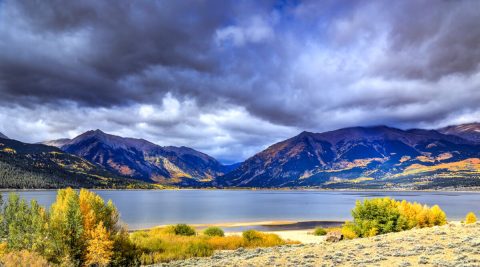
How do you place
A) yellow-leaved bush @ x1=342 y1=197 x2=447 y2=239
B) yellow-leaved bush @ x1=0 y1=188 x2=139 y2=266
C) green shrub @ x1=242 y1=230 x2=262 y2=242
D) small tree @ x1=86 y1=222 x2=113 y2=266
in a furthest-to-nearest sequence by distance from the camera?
yellow-leaved bush @ x1=342 y1=197 x2=447 y2=239, green shrub @ x1=242 y1=230 x2=262 y2=242, small tree @ x1=86 y1=222 x2=113 y2=266, yellow-leaved bush @ x1=0 y1=188 x2=139 y2=266

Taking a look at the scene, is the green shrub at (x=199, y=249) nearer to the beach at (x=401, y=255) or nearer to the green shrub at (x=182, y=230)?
the beach at (x=401, y=255)

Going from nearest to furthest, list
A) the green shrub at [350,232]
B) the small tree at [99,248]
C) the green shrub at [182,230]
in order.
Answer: the small tree at [99,248]
the green shrub at [350,232]
the green shrub at [182,230]

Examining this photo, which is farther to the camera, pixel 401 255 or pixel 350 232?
pixel 350 232

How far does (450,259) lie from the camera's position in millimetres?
15352

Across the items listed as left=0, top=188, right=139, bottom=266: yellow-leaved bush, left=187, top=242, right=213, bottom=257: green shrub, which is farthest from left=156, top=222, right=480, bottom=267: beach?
left=187, top=242, right=213, bottom=257: green shrub

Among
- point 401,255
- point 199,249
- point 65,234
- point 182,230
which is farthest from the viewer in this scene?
point 182,230

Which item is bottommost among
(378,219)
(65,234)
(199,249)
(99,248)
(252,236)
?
(252,236)

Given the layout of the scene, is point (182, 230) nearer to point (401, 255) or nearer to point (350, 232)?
point (350, 232)

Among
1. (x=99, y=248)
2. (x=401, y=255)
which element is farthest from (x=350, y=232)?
(x=99, y=248)

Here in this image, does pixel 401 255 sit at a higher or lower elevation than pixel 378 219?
higher

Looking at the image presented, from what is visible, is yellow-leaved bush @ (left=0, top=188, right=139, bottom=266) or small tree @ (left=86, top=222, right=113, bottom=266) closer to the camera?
yellow-leaved bush @ (left=0, top=188, right=139, bottom=266)

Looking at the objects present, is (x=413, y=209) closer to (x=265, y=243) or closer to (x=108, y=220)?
(x=265, y=243)

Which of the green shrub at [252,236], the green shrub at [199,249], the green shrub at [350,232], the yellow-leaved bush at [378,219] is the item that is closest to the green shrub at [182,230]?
the green shrub at [252,236]

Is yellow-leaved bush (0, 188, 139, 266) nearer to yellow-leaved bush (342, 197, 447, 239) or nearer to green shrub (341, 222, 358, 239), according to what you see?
green shrub (341, 222, 358, 239)
